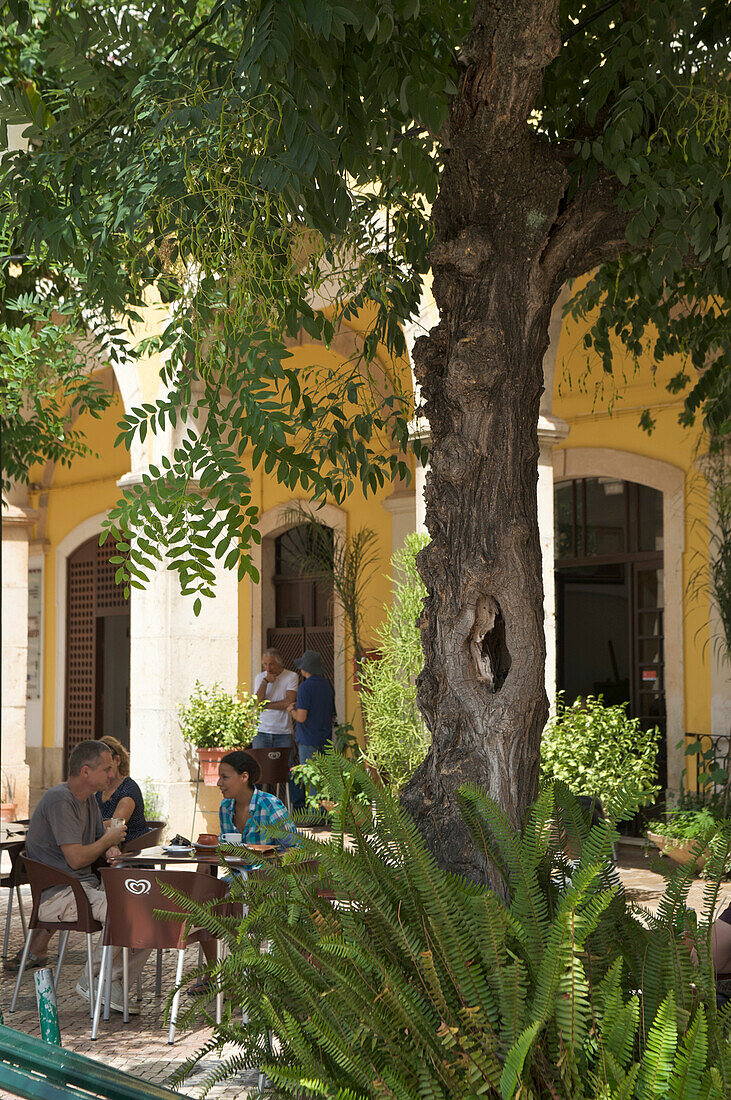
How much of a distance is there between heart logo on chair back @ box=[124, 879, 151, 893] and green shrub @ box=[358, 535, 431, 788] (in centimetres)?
284

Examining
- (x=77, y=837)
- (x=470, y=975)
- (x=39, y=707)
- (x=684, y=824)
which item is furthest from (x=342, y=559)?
(x=470, y=975)

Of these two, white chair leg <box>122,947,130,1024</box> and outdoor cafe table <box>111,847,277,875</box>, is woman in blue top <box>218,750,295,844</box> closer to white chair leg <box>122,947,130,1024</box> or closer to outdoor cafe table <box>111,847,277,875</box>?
outdoor cafe table <box>111,847,277,875</box>

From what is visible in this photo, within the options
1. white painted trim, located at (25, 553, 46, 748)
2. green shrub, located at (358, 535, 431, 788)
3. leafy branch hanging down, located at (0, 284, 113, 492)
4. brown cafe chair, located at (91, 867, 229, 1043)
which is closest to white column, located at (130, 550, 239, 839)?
leafy branch hanging down, located at (0, 284, 113, 492)

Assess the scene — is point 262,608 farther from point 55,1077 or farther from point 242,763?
point 55,1077

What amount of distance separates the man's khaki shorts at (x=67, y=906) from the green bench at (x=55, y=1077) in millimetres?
4299

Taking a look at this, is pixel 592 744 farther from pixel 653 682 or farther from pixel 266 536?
pixel 266 536

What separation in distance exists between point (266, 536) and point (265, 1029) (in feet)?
38.4

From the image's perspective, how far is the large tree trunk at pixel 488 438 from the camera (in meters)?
3.17

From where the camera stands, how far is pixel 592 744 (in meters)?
7.57

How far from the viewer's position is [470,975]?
2369mm

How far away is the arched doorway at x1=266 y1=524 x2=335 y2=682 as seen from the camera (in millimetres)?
13438

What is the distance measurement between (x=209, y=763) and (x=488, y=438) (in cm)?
689

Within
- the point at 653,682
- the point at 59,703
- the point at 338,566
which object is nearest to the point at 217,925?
the point at 653,682

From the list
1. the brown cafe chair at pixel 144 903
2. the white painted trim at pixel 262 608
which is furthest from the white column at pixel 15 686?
the brown cafe chair at pixel 144 903
